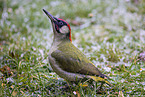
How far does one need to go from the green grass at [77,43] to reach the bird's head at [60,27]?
2.74 ft

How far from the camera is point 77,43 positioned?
18.5ft

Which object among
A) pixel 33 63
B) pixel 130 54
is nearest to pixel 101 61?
pixel 130 54

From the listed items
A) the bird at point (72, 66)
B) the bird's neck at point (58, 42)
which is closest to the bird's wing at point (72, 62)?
the bird at point (72, 66)

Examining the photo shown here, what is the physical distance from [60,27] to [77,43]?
2.32 metres

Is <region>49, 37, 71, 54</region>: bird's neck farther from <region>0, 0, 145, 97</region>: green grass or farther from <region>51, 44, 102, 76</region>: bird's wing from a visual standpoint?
<region>0, 0, 145, 97</region>: green grass

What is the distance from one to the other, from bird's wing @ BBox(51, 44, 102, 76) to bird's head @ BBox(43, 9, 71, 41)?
27cm

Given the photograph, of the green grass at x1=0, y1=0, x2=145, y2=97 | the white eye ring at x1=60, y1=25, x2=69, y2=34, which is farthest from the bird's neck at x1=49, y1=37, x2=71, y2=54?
the green grass at x1=0, y1=0, x2=145, y2=97

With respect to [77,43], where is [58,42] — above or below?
below

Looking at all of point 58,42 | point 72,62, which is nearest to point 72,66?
point 72,62

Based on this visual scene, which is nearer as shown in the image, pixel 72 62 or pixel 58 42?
pixel 72 62

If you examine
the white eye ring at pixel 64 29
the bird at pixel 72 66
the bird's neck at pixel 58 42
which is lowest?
the bird at pixel 72 66

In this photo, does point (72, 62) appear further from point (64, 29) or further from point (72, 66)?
point (64, 29)

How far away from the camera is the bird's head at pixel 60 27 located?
3.34 meters

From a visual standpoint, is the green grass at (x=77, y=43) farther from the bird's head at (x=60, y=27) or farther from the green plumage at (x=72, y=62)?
the bird's head at (x=60, y=27)
